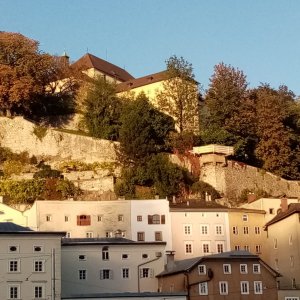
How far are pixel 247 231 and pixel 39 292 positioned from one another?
23465 millimetres

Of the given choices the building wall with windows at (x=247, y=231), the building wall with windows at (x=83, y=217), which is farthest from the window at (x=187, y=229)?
the building wall with windows at (x=83, y=217)

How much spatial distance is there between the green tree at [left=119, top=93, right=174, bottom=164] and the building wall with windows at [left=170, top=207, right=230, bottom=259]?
11135 millimetres

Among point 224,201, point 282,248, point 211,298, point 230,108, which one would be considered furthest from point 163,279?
point 230,108

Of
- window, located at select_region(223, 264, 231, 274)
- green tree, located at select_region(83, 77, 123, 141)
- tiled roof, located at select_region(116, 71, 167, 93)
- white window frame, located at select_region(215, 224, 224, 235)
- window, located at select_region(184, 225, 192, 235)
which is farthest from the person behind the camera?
tiled roof, located at select_region(116, 71, 167, 93)

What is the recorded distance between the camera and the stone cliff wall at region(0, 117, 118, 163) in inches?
3465

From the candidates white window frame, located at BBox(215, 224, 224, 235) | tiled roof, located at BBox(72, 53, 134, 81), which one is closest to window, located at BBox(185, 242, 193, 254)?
white window frame, located at BBox(215, 224, 224, 235)

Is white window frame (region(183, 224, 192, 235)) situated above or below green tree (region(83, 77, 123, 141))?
below

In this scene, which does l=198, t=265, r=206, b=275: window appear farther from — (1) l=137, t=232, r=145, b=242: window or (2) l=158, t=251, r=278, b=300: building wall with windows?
(1) l=137, t=232, r=145, b=242: window

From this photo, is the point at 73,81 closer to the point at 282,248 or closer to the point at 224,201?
the point at 224,201

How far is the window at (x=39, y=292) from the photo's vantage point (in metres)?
58.5

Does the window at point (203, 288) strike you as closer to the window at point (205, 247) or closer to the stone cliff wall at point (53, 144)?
the window at point (205, 247)

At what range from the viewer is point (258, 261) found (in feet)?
212

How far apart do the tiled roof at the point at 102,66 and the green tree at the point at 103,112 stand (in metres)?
17.2

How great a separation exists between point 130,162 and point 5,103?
1777 centimetres
